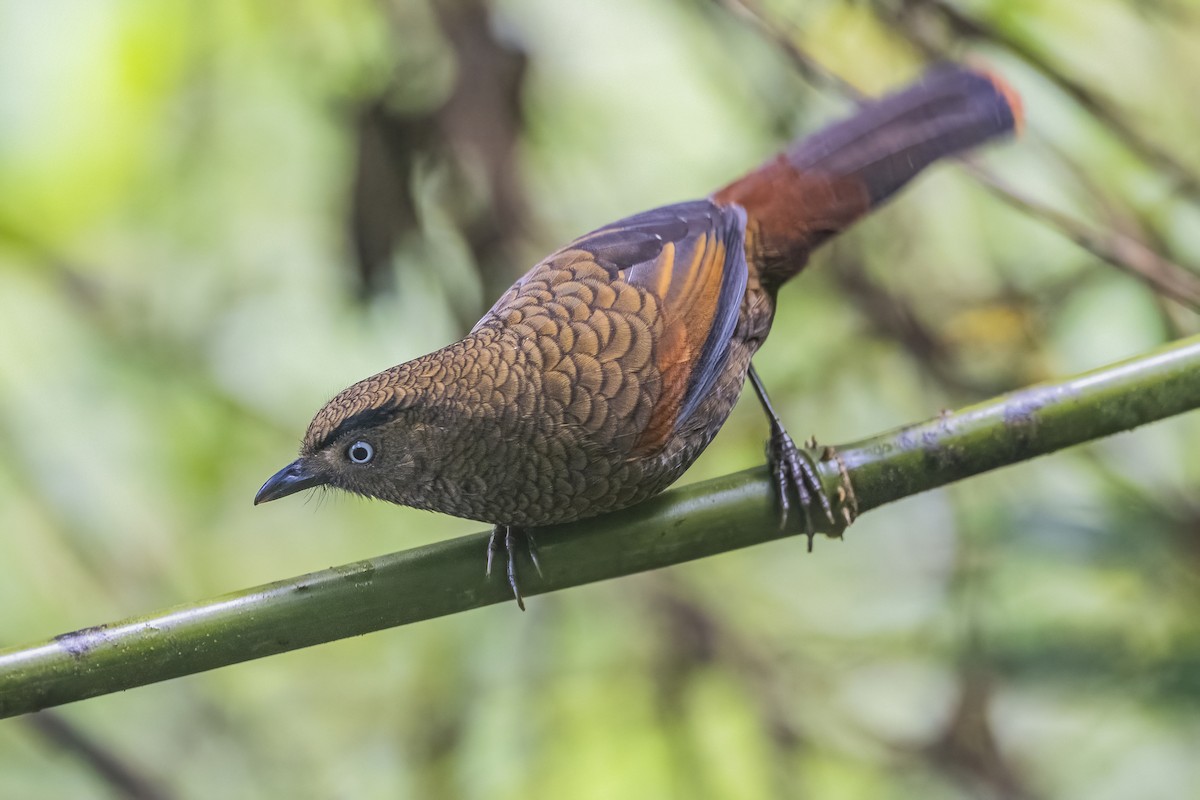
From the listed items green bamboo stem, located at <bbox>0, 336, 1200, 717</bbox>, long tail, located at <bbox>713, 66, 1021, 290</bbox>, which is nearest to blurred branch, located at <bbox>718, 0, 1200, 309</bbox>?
long tail, located at <bbox>713, 66, 1021, 290</bbox>

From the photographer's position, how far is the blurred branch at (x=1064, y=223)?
3014 millimetres

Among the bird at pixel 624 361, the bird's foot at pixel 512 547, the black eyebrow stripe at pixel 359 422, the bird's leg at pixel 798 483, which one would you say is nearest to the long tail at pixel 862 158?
the bird at pixel 624 361

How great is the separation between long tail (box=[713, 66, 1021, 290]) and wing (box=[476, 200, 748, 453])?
92mm

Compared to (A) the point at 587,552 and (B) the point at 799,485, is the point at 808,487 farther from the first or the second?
(A) the point at 587,552

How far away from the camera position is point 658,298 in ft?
8.14

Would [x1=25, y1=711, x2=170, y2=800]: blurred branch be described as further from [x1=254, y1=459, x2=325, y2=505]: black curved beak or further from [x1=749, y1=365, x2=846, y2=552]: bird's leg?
[x1=749, y1=365, x2=846, y2=552]: bird's leg

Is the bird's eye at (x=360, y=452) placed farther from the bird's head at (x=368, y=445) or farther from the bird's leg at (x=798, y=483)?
the bird's leg at (x=798, y=483)

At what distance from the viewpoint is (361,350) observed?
404 centimetres

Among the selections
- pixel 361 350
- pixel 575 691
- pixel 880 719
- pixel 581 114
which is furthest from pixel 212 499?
pixel 880 719

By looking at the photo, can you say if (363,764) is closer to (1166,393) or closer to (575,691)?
(575,691)

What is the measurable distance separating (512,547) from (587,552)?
152mm

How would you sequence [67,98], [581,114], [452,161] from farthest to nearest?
[581,114] < [67,98] < [452,161]

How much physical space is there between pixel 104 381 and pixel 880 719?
10.00 ft

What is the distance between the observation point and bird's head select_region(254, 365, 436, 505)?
2.05 metres
